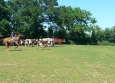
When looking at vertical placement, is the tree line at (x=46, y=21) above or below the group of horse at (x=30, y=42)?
above

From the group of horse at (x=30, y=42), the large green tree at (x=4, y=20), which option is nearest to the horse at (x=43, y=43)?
the group of horse at (x=30, y=42)

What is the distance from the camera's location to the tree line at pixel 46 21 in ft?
216

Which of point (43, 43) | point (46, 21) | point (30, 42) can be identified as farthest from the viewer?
point (46, 21)

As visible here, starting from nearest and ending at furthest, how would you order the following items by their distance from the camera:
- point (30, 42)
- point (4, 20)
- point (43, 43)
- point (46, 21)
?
point (43, 43) → point (30, 42) → point (4, 20) → point (46, 21)

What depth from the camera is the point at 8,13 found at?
212ft

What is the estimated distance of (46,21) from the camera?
2992 inches

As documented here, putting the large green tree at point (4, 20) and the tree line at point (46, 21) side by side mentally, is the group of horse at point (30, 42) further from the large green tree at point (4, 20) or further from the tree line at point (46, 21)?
the tree line at point (46, 21)

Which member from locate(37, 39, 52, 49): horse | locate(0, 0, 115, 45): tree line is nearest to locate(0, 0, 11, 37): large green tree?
locate(0, 0, 115, 45): tree line

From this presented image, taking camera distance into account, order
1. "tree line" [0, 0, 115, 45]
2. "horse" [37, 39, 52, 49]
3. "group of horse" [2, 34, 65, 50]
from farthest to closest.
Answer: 1. "tree line" [0, 0, 115, 45]
2. "horse" [37, 39, 52, 49]
3. "group of horse" [2, 34, 65, 50]

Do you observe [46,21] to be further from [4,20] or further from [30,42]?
[30,42]

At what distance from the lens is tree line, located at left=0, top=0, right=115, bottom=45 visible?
6588cm

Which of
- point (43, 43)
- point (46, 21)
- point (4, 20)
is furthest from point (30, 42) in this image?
point (46, 21)

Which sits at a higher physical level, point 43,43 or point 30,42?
point 30,42

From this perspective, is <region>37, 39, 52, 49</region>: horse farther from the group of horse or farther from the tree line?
the tree line
